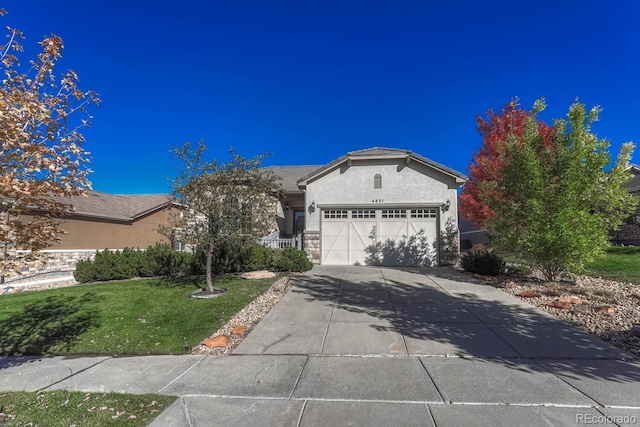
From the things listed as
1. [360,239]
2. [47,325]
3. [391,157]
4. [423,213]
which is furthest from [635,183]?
[47,325]

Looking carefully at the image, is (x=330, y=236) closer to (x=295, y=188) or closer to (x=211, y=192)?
(x=295, y=188)

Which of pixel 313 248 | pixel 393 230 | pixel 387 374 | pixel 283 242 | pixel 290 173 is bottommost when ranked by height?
pixel 387 374

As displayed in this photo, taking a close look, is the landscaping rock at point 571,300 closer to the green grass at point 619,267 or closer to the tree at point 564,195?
the tree at point 564,195

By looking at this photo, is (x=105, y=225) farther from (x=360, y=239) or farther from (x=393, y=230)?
(x=393, y=230)

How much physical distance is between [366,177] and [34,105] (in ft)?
40.6

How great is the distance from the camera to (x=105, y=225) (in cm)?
1670

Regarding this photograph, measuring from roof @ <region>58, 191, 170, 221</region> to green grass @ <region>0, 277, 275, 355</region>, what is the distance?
23.1 ft

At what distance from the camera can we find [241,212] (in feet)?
28.9

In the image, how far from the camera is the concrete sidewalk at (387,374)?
3.22 m

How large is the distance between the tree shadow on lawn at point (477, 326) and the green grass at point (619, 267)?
400 centimetres

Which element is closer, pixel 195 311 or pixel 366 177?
pixel 195 311

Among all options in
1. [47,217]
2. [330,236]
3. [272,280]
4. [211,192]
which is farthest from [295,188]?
[47,217]

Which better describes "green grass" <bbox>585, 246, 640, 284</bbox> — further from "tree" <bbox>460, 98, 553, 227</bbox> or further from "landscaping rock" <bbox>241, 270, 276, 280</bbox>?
"landscaping rock" <bbox>241, 270, 276, 280</bbox>

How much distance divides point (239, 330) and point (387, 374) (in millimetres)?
3031
